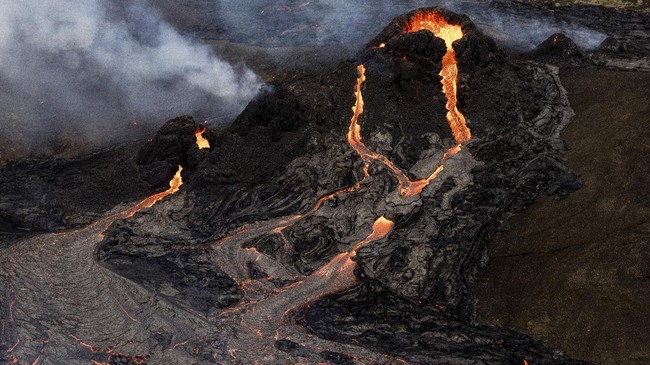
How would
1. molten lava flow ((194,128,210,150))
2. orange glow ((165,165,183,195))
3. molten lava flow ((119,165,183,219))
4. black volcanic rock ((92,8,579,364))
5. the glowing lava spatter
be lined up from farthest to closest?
1. molten lava flow ((194,128,210,150))
2. orange glow ((165,165,183,195))
3. the glowing lava spatter
4. molten lava flow ((119,165,183,219))
5. black volcanic rock ((92,8,579,364))

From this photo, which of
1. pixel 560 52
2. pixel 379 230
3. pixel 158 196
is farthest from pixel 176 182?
pixel 560 52

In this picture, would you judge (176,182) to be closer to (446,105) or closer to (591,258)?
(446,105)

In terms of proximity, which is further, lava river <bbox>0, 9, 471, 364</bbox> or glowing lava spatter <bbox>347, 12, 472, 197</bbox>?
glowing lava spatter <bbox>347, 12, 472, 197</bbox>

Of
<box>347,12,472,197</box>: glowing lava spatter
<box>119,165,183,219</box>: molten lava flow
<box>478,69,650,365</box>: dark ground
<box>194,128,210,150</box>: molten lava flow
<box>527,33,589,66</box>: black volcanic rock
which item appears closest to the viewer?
<box>478,69,650,365</box>: dark ground

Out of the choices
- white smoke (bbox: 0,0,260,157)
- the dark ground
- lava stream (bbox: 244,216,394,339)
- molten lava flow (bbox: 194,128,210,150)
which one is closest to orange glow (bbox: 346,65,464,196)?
lava stream (bbox: 244,216,394,339)

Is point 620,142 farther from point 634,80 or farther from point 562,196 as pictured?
point 634,80

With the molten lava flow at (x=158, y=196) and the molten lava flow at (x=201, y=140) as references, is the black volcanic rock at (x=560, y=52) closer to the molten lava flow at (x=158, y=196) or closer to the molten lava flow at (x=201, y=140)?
the molten lava flow at (x=201, y=140)

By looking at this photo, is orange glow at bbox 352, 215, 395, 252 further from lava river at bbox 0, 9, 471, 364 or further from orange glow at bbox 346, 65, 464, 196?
orange glow at bbox 346, 65, 464, 196
